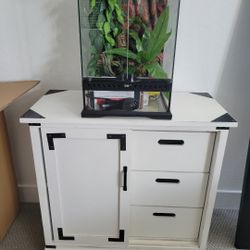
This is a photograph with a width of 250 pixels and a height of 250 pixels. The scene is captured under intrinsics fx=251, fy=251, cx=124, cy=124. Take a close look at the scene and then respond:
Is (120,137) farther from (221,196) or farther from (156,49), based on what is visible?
(221,196)

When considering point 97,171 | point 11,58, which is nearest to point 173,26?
point 97,171

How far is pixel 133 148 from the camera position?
1.19 metres

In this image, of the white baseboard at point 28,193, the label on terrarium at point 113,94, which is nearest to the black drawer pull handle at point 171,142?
the label on terrarium at point 113,94

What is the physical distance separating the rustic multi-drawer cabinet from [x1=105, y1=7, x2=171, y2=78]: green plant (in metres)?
0.22

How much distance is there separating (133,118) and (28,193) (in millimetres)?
1119

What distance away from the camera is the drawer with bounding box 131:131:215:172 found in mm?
1156

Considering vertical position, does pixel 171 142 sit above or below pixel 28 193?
above

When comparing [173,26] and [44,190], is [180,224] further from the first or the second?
[173,26]

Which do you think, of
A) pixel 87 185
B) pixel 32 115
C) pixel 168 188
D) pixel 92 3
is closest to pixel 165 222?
pixel 168 188

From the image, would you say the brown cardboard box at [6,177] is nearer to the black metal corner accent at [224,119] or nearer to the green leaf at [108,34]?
the green leaf at [108,34]

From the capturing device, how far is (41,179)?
1.24m

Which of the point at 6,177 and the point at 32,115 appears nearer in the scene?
the point at 32,115

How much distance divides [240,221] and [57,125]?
3.74 feet

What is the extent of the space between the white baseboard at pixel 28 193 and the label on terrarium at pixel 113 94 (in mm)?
999
